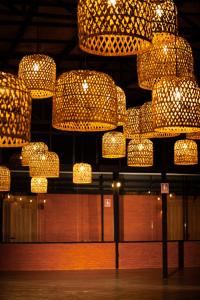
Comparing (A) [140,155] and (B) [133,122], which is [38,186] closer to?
(A) [140,155]

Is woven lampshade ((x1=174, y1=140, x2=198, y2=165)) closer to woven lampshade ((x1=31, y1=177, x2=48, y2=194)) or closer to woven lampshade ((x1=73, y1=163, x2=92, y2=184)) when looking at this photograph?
woven lampshade ((x1=73, y1=163, x2=92, y2=184))

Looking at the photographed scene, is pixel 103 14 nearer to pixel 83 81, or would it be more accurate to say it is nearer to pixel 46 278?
pixel 83 81

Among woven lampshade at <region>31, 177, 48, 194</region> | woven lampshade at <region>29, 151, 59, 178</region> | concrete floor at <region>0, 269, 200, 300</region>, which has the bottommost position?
concrete floor at <region>0, 269, 200, 300</region>

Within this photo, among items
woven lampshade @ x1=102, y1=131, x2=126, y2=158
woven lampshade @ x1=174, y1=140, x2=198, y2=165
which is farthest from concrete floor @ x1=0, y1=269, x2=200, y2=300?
woven lampshade @ x1=174, y1=140, x2=198, y2=165

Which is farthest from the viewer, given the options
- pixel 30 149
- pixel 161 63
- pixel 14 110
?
pixel 30 149

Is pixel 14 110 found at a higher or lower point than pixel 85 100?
lower

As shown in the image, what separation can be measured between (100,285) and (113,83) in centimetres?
816

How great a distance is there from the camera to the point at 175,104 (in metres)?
4.42

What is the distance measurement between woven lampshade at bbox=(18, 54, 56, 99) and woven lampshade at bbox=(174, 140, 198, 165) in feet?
10.2

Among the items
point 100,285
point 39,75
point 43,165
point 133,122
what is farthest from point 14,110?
point 100,285

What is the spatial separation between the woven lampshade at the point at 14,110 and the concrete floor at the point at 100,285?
25.1ft

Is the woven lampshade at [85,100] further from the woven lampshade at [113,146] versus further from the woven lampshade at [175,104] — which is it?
the woven lampshade at [113,146]

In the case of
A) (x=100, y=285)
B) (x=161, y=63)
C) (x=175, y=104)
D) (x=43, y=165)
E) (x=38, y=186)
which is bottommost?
(x=100, y=285)

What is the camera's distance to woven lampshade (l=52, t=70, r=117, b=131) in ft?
14.1
